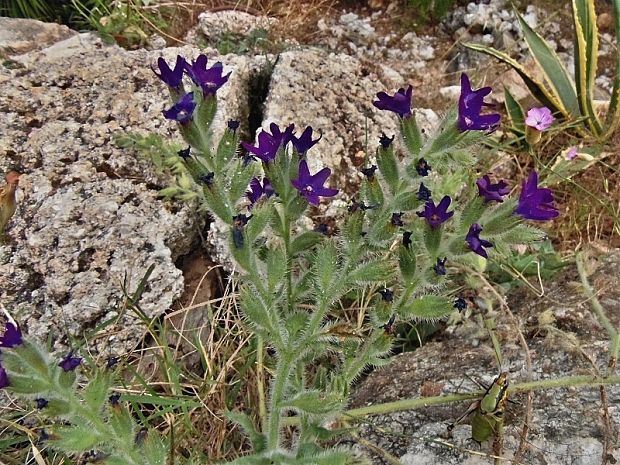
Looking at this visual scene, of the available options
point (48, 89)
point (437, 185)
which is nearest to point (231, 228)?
point (437, 185)

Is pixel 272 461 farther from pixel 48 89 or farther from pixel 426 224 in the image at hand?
pixel 48 89

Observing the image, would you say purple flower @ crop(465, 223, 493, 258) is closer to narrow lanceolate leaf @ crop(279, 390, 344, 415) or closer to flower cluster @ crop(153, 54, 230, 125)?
narrow lanceolate leaf @ crop(279, 390, 344, 415)

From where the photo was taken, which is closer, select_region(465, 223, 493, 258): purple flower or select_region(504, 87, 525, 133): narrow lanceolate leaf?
select_region(465, 223, 493, 258): purple flower

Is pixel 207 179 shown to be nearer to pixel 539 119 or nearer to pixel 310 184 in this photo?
pixel 310 184

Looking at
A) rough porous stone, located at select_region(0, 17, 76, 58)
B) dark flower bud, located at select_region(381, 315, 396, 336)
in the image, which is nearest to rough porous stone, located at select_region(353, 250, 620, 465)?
dark flower bud, located at select_region(381, 315, 396, 336)

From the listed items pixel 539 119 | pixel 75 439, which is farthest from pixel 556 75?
pixel 75 439

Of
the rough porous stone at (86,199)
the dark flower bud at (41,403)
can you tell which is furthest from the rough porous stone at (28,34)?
the dark flower bud at (41,403)
